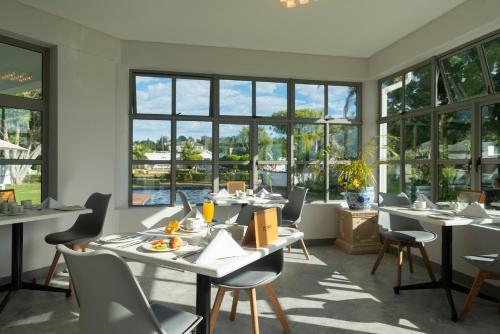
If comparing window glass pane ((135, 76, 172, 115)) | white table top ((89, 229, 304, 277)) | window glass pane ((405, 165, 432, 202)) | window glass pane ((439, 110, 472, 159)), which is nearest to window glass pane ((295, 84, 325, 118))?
window glass pane ((405, 165, 432, 202))

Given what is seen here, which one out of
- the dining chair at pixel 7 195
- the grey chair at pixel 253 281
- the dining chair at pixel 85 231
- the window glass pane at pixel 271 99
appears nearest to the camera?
the grey chair at pixel 253 281

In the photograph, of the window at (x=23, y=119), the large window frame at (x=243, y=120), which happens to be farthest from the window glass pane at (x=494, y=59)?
the window at (x=23, y=119)

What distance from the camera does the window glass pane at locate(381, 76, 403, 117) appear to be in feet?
→ 18.1

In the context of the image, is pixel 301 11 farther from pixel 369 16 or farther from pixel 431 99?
pixel 431 99

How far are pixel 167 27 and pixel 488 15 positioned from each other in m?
3.76

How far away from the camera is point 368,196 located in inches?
211

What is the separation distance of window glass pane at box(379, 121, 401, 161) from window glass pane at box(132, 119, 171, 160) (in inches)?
135

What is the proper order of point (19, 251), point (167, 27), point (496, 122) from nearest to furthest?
point (19, 251) → point (496, 122) → point (167, 27)

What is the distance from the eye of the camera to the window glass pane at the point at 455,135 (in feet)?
14.0

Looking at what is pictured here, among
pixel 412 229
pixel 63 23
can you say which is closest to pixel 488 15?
pixel 412 229

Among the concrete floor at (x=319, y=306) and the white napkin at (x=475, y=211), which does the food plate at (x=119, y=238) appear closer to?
the concrete floor at (x=319, y=306)

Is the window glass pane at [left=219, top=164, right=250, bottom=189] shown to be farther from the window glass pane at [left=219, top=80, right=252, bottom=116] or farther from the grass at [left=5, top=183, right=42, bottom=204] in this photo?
the grass at [left=5, top=183, right=42, bottom=204]

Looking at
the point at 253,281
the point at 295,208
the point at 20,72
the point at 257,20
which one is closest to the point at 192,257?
the point at 253,281

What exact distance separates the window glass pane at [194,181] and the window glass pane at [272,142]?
0.94 m
